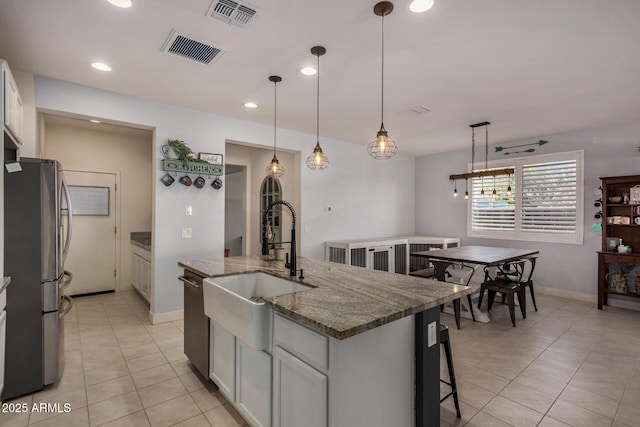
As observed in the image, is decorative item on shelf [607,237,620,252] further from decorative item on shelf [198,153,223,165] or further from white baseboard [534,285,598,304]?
decorative item on shelf [198,153,223,165]

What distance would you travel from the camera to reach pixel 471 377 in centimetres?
267

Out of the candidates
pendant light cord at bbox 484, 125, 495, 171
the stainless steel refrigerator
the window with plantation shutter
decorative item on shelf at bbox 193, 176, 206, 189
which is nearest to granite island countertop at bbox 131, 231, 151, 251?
decorative item on shelf at bbox 193, 176, 206, 189

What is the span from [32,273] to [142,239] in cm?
273

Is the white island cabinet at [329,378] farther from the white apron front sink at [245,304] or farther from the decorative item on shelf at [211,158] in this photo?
the decorative item on shelf at [211,158]

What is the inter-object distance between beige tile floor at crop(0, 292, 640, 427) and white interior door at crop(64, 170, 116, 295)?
3.69 ft

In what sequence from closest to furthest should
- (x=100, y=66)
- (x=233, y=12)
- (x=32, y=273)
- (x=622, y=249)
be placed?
(x=233, y=12) < (x=32, y=273) < (x=100, y=66) < (x=622, y=249)

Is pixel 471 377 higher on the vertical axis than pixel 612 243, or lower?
lower

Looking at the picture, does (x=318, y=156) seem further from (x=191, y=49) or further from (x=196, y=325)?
(x=196, y=325)

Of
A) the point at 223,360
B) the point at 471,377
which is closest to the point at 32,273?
the point at 223,360

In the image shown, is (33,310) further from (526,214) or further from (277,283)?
(526,214)

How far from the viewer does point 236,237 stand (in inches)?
274

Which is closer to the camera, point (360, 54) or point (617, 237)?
point (360, 54)

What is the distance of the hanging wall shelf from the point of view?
3.90 metres

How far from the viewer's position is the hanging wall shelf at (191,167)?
390cm
